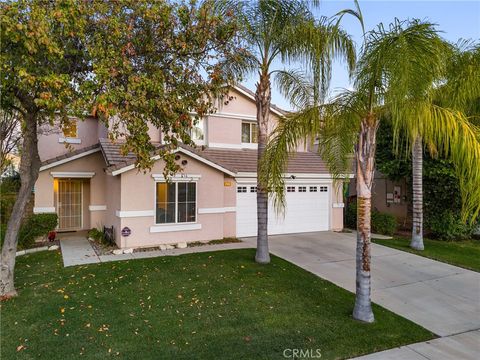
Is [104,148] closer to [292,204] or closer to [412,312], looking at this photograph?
[292,204]

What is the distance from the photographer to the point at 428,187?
14648mm

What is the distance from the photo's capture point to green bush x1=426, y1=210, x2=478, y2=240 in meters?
13.8

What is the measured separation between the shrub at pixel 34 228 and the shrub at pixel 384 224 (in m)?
13.7

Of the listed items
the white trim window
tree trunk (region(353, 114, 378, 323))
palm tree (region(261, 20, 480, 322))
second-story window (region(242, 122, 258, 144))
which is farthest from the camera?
second-story window (region(242, 122, 258, 144))

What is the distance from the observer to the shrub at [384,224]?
14797 mm

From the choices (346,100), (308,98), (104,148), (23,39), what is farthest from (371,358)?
(104,148)

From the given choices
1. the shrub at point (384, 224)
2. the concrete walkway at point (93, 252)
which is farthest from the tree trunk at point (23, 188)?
the shrub at point (384, 224)

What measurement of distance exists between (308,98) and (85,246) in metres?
9.30

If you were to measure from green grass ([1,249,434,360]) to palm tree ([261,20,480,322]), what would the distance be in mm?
869

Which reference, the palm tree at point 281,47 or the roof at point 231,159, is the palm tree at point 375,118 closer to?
the palm tree at point 281,47

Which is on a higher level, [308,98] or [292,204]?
[308,98]

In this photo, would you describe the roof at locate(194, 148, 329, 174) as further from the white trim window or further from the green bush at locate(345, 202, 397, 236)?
the green bush at locate(345, 202, 397, 236)

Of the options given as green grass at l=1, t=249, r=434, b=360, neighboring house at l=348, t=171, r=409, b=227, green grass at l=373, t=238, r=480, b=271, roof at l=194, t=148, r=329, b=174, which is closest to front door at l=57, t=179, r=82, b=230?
green grass at l=1, t=249, r=434, b=360

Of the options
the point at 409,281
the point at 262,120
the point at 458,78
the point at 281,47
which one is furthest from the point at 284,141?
the point at 458,78
